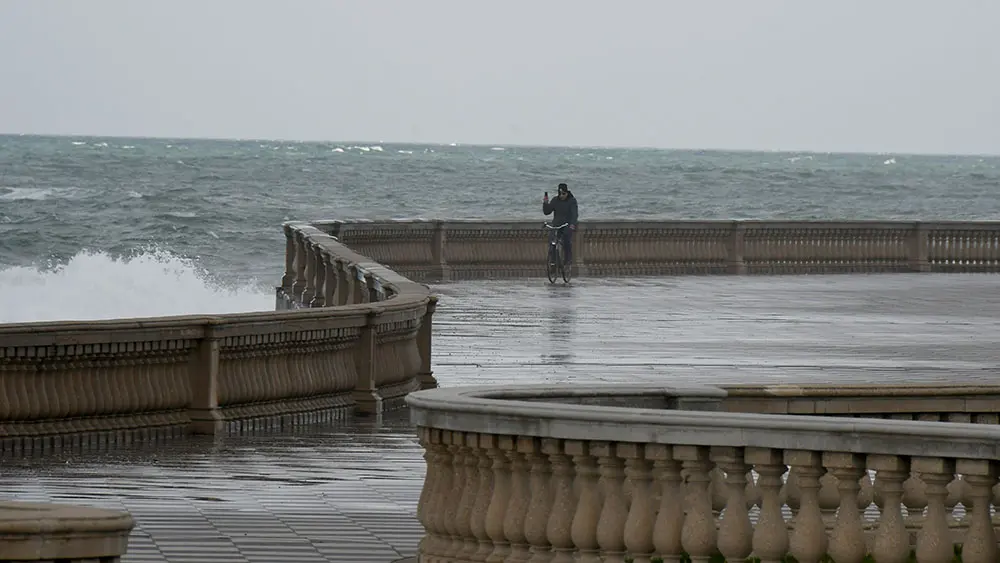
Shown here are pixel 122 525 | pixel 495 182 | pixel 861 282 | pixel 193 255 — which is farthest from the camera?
pixel 495 182

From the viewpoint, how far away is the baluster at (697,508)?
7.21 m

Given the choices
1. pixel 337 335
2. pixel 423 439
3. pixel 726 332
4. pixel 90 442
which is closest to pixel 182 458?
pixel 90 442

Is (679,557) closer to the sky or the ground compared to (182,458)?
closer to the sky

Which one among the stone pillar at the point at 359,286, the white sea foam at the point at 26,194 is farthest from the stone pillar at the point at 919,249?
the white sea foam at the point at 26,194

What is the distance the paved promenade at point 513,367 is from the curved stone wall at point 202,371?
0.44 metres

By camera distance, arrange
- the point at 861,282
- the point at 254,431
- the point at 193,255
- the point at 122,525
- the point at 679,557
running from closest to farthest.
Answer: the point at 122,525 → the point at 679,557 → the point at 254,431 → the point at 861,282 → the point at 193,255

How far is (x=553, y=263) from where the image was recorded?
35.2 m

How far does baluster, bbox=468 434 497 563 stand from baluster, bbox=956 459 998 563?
6.20 ft

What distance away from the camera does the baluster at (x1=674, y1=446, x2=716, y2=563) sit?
721 cm

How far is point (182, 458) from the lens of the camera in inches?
544

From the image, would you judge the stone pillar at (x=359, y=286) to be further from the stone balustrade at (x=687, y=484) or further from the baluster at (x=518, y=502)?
the baluster at (x=518, y=502)

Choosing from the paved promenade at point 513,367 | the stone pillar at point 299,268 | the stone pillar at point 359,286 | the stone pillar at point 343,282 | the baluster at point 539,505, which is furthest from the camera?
the stone pillar at point 299,268

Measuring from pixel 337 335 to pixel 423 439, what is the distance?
8569mm

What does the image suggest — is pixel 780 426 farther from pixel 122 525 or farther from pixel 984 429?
pixel 122 525
